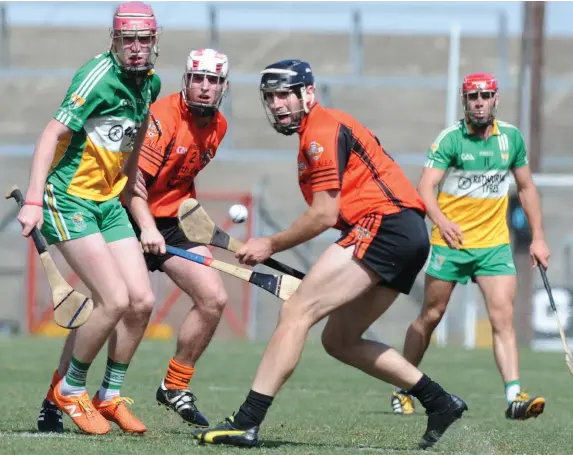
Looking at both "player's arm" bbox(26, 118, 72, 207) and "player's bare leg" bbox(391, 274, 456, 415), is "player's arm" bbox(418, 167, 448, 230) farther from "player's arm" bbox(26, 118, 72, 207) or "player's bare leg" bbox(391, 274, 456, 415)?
"player's arm" bbox(26, 118, 72, 207)

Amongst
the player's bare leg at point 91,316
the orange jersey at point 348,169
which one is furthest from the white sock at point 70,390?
the orange jersey at point 348,169

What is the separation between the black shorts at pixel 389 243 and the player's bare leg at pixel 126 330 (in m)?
1.10

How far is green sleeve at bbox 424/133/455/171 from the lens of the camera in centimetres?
891

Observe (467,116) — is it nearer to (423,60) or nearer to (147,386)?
(147,386)

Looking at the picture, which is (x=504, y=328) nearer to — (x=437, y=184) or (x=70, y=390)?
(x=437, y=184)

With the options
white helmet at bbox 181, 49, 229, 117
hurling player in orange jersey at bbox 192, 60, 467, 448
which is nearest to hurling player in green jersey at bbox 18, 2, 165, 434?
white helmet at bbox 181, 49, 229, 117

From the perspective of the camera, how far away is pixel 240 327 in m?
18.0

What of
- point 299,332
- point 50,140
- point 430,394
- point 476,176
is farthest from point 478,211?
point 50,140

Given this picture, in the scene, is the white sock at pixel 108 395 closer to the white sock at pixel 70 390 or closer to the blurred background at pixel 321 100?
the white sock at pixel 70 390

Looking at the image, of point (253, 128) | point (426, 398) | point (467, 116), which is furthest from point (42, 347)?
point (253, 128)

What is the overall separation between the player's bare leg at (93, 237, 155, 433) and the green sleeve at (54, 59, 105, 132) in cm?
69

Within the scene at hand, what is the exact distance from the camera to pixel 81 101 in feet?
20.8

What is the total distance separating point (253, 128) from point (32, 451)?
18512mm

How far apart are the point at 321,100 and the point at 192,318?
11914mm
